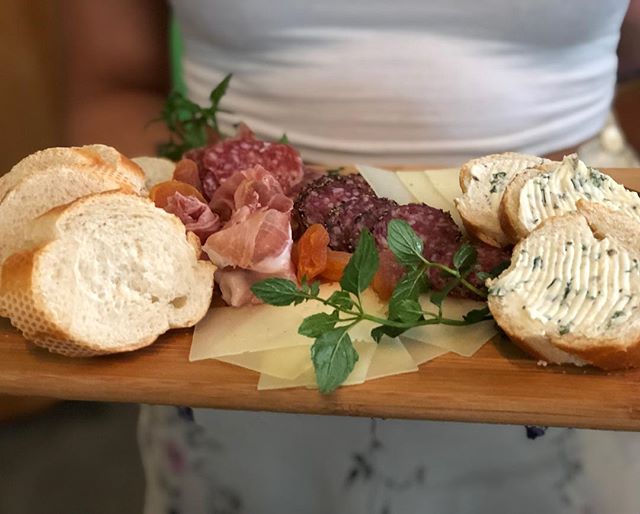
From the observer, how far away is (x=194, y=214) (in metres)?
0.89

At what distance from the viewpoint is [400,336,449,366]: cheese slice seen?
2.46ft

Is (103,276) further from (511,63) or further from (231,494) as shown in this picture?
(511,63)

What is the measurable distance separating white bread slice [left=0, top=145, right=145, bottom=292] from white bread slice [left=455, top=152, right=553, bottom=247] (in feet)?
1.29

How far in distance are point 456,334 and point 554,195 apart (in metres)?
0.20

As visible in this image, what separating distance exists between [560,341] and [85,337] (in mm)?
470

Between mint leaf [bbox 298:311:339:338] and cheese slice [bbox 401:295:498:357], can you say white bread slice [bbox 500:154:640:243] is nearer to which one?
cheese slice [bbox 401:295:498:357]

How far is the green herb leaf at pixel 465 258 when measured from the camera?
2.56 feet

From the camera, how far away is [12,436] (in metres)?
2.12

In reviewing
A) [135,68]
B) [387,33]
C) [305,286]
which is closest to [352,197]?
[305,286]

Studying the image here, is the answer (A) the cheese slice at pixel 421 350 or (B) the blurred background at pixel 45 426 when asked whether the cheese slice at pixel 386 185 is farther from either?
(B) the blurred background at pixel 45 426


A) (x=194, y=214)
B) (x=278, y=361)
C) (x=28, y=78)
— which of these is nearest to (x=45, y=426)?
(x=28, y=78)

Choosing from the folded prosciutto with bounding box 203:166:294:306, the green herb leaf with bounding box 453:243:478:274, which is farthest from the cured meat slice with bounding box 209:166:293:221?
the green herb leaf with bounding box 453:243:478:274

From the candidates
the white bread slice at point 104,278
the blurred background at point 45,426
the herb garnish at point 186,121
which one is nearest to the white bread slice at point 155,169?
the herb garnish at point 186,121

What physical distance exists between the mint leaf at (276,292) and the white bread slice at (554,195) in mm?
253
